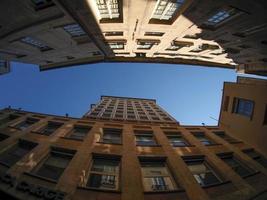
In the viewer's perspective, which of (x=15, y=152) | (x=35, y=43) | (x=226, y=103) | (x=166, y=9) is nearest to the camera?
(x=166, y=9)

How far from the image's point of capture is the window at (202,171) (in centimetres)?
1463

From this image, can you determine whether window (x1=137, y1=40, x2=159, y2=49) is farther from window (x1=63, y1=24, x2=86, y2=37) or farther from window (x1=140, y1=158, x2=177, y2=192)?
window (x1=140, y1=158, x2=177, y2=192)

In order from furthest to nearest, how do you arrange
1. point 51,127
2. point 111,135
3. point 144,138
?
point 51,127 → point 144,138 → point 111,135

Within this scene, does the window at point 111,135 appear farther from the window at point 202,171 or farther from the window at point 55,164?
the window at point 202,171

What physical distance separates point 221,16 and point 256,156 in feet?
39.6

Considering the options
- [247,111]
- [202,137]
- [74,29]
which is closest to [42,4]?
[74,29]

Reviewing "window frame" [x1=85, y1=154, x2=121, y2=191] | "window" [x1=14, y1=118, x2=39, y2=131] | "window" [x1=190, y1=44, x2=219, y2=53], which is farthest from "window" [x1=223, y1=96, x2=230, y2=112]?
"window" [x1=14, y1=118, x2=39, y2=131]

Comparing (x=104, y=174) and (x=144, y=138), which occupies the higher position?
(x=144, y=138)

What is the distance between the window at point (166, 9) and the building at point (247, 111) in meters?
10.4

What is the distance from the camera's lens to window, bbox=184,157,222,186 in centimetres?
1463

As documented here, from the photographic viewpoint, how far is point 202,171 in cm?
1573

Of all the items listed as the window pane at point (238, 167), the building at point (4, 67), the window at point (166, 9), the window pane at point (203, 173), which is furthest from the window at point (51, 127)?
the building at point (4, 67)

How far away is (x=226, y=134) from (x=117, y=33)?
593 inches

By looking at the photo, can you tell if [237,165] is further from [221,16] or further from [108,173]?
[221,16]
